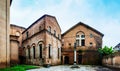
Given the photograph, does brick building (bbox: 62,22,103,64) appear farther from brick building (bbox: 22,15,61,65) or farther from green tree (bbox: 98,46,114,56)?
brick building (bbox: 22,15,61,65)

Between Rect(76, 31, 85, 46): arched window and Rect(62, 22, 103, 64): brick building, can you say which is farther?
Rect(76, 31, 85, 46): arched window

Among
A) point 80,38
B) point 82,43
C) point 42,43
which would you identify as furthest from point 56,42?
point 82,43

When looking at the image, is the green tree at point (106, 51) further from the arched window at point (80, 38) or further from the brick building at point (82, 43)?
the arched window at point (80, 38)

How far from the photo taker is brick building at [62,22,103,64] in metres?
35.3

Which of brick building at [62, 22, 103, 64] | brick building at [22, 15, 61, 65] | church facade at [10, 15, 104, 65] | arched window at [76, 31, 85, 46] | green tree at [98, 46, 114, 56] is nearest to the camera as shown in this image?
brick building at [22, 15, 61, 65]

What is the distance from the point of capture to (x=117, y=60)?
2116 cm

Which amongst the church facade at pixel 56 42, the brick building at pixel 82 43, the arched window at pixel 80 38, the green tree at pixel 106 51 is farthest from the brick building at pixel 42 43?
the green tree at pixel 106 51

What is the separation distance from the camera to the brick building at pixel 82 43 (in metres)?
35.3

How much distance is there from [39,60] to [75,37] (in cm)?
1316

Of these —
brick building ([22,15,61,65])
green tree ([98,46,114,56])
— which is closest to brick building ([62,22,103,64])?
green tree ([98,46,114,56])

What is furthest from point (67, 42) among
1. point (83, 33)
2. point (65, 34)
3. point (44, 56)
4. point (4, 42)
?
point (4, 42)

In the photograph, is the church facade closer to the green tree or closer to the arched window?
the arched window

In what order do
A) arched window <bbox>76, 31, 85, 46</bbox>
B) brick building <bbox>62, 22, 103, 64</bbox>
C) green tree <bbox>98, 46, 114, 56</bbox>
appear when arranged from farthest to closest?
1. arched window <bbox>76, 31, 85, 46</bbox>
2. brick building <bbox>62, 22, 103, 64</bbox>
3. green tree <bbox>98, 46, 114, 56</bbox>

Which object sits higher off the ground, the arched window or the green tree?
the arched window
